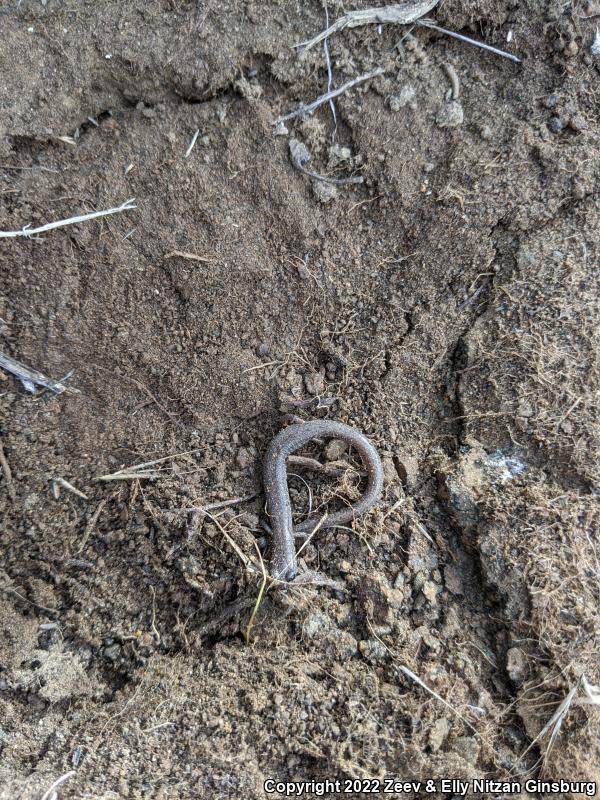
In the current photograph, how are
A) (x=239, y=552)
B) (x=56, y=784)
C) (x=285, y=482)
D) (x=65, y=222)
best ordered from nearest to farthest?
(x=56, y=784) < (x=65, y=222) < (x=239, y=552) < (x=285, y=482)

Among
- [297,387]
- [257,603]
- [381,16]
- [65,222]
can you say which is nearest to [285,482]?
[297,387]

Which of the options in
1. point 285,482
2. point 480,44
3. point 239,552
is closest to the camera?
point 480,44

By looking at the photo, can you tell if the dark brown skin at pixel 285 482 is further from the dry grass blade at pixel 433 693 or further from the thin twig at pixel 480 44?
the thin twig at pixel 480 44

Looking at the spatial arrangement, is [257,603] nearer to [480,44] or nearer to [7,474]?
[7,474]

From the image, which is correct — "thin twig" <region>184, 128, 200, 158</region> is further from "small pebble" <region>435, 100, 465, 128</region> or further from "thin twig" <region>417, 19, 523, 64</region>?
"thin twig" <region>417, 19, 523, 64</region>

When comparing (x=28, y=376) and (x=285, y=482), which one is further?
(x=285, y=482)

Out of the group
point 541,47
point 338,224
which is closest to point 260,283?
point 338,224

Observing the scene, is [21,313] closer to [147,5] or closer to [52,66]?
[52,66]
